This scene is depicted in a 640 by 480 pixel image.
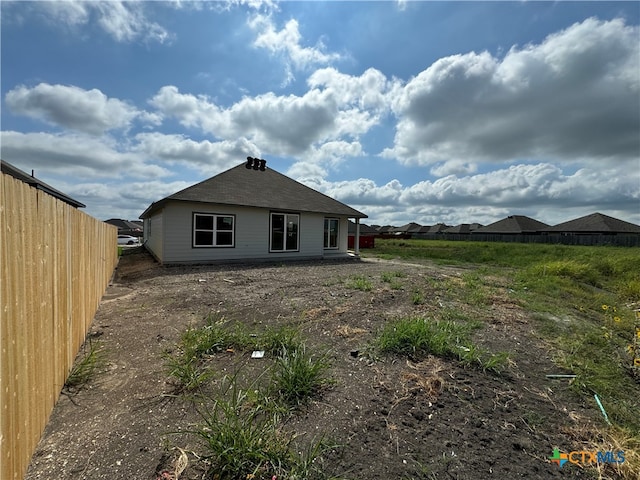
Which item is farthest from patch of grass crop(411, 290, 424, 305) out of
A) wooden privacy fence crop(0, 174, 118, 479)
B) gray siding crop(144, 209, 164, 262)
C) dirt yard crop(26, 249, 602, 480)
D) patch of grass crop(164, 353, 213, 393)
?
gray siding crop(144, 209, 164, 262)

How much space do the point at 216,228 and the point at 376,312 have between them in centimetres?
902

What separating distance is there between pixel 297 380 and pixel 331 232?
14153 millimetres

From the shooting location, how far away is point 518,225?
45.2 meters

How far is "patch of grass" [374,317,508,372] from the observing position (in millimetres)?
3266

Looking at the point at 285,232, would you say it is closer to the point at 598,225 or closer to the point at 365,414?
the point at 365,414

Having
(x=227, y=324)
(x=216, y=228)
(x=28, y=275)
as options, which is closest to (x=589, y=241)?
(x=216, y=228)

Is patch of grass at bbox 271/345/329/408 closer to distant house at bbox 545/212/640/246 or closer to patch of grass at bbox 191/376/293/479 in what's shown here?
patch of grass at bbox 191/376/293/479

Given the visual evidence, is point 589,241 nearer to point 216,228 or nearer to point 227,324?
point 216,228

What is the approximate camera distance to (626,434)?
224 centimetres

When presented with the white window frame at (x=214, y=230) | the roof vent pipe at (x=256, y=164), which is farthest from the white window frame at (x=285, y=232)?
the roof vent pipe at (x=256, y=164)

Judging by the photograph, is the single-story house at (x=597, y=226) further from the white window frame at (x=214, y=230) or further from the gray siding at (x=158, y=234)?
the gray siding at (x=158, y=234)

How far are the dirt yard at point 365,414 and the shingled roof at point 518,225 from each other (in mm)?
48202

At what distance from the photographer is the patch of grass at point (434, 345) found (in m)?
3.27

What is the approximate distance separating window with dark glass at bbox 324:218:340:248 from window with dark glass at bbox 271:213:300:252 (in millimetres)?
2201
